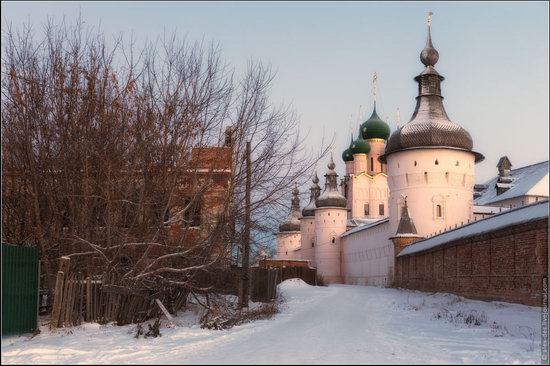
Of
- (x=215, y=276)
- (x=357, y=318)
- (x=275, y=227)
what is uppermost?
(x=275, y=227)

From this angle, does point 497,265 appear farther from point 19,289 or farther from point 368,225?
point 368,225

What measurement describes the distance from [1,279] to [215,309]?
5695 mm

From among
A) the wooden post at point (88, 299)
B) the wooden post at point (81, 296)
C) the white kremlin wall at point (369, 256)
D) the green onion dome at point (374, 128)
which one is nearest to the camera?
the wooden post at point (81, 296)

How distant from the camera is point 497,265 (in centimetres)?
1875

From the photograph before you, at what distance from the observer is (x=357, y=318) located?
50.3 feet

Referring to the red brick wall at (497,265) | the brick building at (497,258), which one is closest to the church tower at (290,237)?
the brick building at (497,258)

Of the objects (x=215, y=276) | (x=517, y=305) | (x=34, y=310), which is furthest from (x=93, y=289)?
(x=517, y=305)

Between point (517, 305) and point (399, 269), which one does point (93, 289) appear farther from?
point (399, 269)

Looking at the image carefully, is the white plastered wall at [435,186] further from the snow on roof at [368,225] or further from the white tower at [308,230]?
the white tower at [308,230]

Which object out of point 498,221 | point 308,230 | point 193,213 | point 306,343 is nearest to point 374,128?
point 308,230

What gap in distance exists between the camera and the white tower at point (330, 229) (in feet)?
204

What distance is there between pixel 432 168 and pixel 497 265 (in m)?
22.1

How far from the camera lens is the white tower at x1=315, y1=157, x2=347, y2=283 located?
62.2 metres

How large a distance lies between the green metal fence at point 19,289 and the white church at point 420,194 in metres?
21.5
